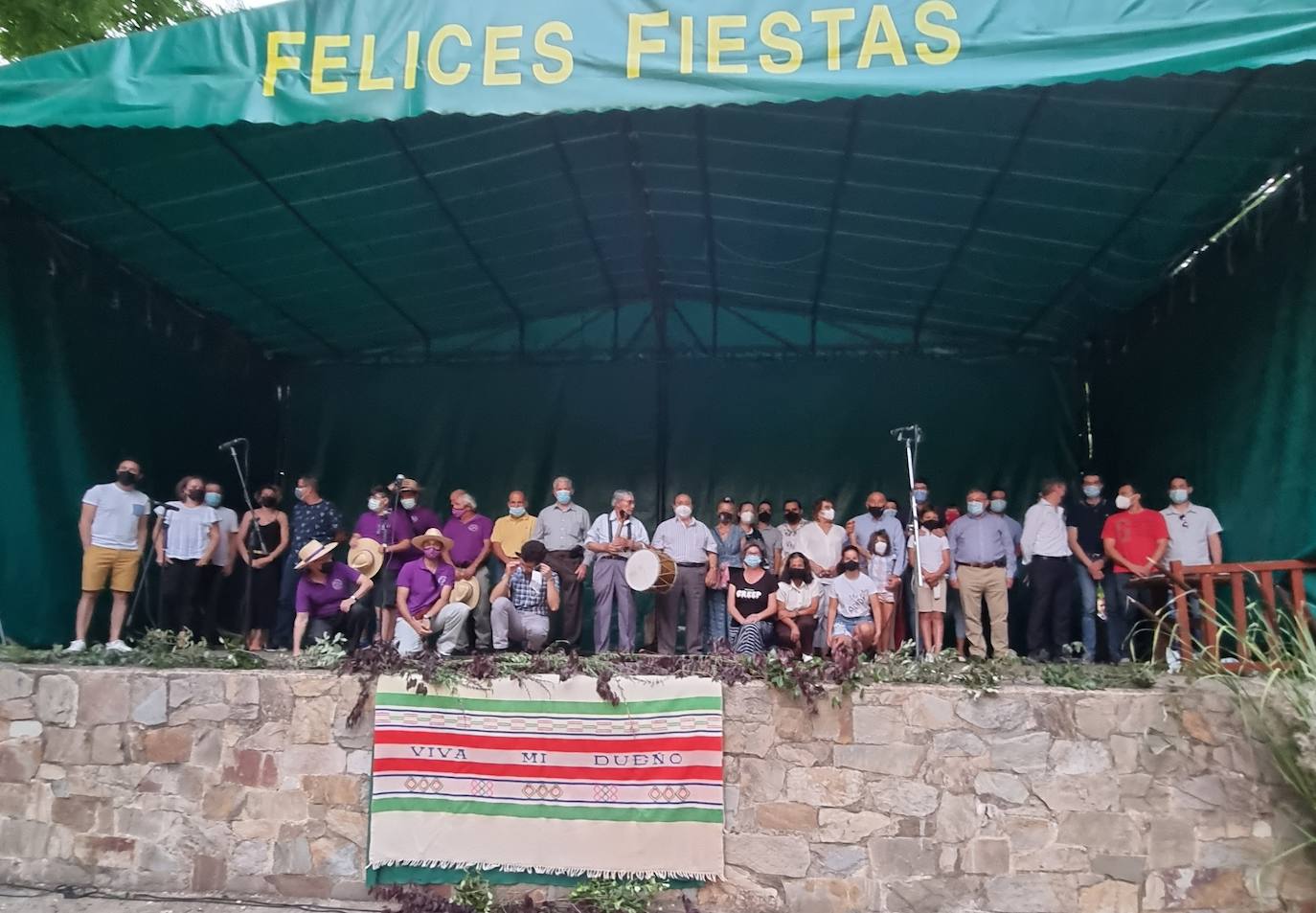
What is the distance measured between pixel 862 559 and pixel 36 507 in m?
6.11

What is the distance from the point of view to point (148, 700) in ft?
16.8

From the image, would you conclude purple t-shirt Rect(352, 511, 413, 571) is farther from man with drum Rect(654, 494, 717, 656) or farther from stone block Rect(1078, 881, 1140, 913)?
stone block Rect(1078, 881, 1140, 913)

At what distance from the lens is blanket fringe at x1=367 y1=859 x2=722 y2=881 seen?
184 inches

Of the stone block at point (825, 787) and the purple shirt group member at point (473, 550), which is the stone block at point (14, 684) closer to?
the purple shirt group member at point (473, 550)

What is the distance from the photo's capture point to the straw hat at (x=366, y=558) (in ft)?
22.0

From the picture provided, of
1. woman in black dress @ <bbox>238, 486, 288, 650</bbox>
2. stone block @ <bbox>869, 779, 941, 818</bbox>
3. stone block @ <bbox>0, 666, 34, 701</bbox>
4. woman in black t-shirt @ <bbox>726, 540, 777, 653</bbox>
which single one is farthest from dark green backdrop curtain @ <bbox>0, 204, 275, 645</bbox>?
stone block @ <bbox>869, 779, 941, 818</bbox>

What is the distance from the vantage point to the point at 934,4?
4.78 m

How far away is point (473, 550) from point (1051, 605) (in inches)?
172

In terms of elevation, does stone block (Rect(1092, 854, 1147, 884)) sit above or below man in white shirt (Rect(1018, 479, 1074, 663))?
below

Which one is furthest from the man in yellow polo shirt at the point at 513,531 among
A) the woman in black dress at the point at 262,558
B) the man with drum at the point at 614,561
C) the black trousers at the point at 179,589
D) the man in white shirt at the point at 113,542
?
the man in white shirt at the point at 113,542

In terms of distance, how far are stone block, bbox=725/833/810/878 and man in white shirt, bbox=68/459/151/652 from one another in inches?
171

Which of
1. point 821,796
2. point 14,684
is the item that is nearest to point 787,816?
point 821,796

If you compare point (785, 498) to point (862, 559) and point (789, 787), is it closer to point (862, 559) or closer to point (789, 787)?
point (862, 559)

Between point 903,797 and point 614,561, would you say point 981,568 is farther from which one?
point 903,797
